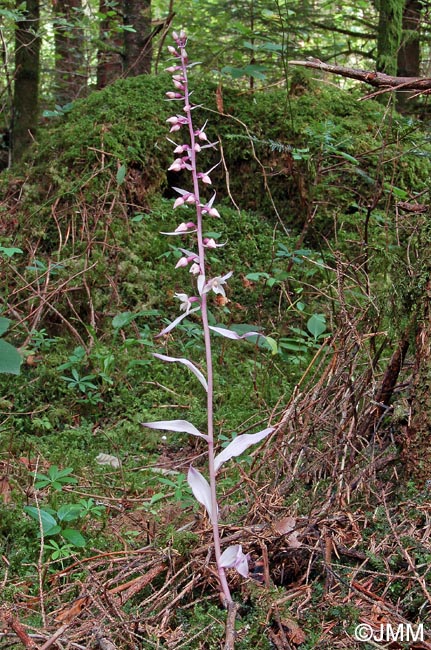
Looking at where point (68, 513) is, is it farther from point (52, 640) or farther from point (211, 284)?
point (211, 284)

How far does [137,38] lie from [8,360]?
5.31 metres

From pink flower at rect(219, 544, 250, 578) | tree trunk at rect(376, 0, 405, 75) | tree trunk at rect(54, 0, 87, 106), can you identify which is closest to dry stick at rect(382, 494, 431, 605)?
pink flower at rect(219, 544, 250, 578)

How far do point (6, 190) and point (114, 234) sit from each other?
136 cm

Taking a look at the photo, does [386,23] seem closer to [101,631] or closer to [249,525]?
[249,525]

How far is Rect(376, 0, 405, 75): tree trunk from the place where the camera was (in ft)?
19.2

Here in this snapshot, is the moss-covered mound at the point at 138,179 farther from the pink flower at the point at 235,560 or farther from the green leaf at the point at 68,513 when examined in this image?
the pink flower at the point at 235,560

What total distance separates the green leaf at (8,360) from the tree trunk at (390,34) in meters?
5.22

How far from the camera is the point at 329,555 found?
1715mm

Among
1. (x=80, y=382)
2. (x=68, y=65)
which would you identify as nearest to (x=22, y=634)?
(x=80, y=382)

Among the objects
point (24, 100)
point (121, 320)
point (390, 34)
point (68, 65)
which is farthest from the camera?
point (68, 65)

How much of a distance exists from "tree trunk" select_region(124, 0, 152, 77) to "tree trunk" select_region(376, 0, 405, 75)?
228 centimetres

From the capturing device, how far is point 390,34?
591 centimetres

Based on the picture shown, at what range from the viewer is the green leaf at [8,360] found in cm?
174

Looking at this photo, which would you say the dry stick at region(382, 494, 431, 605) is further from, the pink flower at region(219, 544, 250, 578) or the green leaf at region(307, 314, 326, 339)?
the green leaf at region(307, 314, 326, 339)
